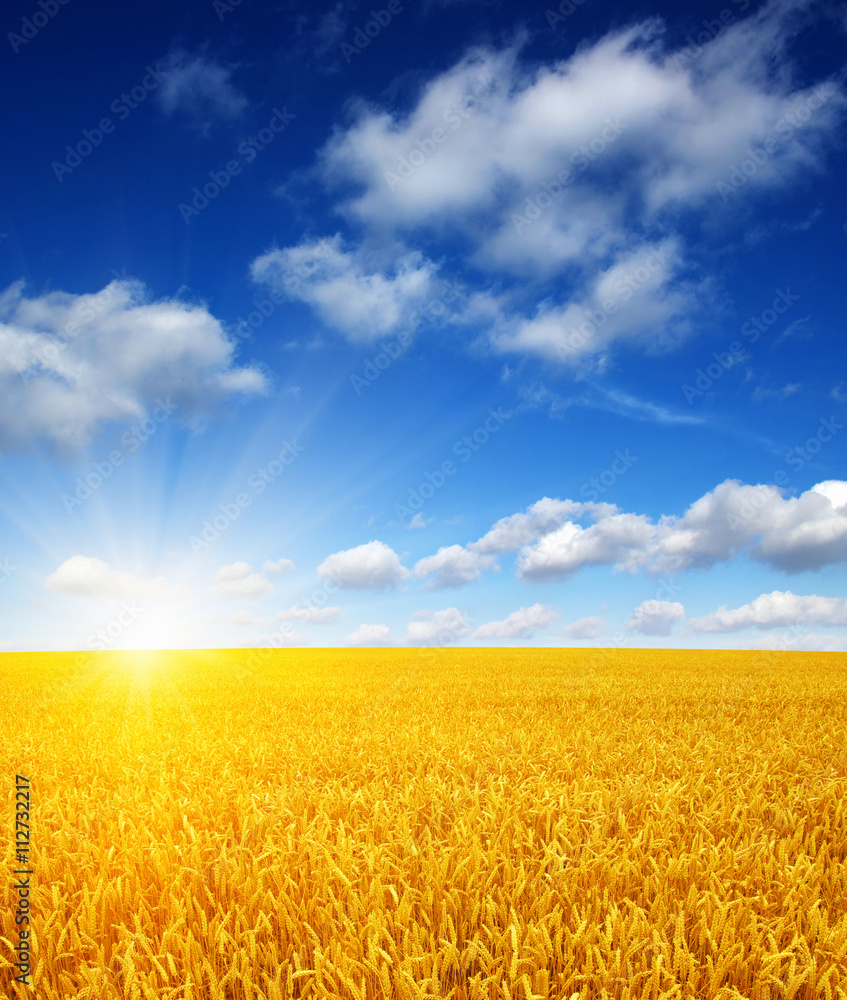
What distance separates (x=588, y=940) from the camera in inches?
93.7

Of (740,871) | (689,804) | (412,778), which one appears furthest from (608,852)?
(412,778)

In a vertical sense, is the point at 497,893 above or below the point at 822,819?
above

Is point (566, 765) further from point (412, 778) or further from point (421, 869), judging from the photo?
point (421, 869)

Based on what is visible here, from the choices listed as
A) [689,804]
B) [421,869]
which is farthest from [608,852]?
[689,804]

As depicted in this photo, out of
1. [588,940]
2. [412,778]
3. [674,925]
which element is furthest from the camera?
[412,778]

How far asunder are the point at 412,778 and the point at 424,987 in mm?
2616

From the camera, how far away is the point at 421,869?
3209 mm

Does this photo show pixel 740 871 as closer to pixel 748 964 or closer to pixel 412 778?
pixel 748 964

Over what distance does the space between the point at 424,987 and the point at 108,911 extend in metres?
1.75

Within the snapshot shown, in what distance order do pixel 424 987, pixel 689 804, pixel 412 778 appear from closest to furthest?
1. pixel 424 987
2. pixel 689 804
3. pixel 412 778

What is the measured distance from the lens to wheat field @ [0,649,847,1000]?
7.63 feet

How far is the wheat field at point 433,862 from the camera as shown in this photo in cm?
232

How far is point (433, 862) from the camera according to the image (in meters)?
2.97

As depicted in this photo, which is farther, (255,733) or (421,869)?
(255,733)
